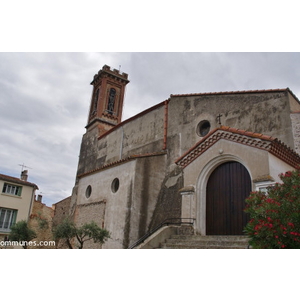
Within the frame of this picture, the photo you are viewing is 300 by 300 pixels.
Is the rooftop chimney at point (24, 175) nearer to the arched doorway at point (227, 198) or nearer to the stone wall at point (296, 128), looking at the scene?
the arched doorway at point (227, 198)

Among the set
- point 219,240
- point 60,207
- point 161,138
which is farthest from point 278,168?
point 60,207

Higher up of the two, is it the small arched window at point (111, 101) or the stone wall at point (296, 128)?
the small arched window at point (111, 101)

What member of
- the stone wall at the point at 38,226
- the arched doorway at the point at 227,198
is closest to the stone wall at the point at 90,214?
the stone wall at the point at 38,226

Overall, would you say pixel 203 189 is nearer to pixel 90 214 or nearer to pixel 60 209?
pixel 90 214

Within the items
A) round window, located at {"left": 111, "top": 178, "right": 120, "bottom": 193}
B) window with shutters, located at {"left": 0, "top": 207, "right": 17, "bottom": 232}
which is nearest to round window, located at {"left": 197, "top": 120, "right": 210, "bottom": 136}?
round window, located at {"left": 111, "top": 178, "right": 120, "bottom": 193}

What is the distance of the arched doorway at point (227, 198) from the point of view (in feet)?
34.8

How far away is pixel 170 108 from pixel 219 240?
10879 mm

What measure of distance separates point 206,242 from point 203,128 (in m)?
8.14

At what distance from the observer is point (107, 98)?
32.5 m

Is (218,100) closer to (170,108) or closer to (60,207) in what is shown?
(170,108)

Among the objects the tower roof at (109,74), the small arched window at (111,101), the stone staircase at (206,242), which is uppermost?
the tower roof at (109,74)

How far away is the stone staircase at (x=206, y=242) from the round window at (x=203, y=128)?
23.0 feet

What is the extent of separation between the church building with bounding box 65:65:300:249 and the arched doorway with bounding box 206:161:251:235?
4 cm

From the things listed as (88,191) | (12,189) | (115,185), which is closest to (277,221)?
(115,185)
